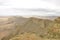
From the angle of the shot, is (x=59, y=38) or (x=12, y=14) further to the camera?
(x=12, y=14)

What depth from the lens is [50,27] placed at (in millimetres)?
1869

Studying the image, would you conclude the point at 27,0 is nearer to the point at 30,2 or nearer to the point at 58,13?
the point at 30,2

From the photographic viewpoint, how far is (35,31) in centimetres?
182

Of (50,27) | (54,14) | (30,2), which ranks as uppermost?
(30,2)

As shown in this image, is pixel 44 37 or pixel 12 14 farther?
pixel 12 14

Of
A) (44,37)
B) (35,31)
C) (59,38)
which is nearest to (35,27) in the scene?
(35,31)

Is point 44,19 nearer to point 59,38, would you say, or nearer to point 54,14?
point 54,14

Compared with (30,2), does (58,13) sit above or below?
below

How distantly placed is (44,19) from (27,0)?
400 millimetres

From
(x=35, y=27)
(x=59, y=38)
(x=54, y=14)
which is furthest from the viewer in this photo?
(x=54, y=14)

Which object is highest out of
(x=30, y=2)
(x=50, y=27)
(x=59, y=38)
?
(x=30, y=2)

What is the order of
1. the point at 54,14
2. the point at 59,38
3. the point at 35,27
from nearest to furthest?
the point at 59,38
the point at 35,27
the point at 54,14

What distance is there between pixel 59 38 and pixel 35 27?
373 millimetres

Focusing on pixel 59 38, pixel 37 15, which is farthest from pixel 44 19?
pixel 59 38
